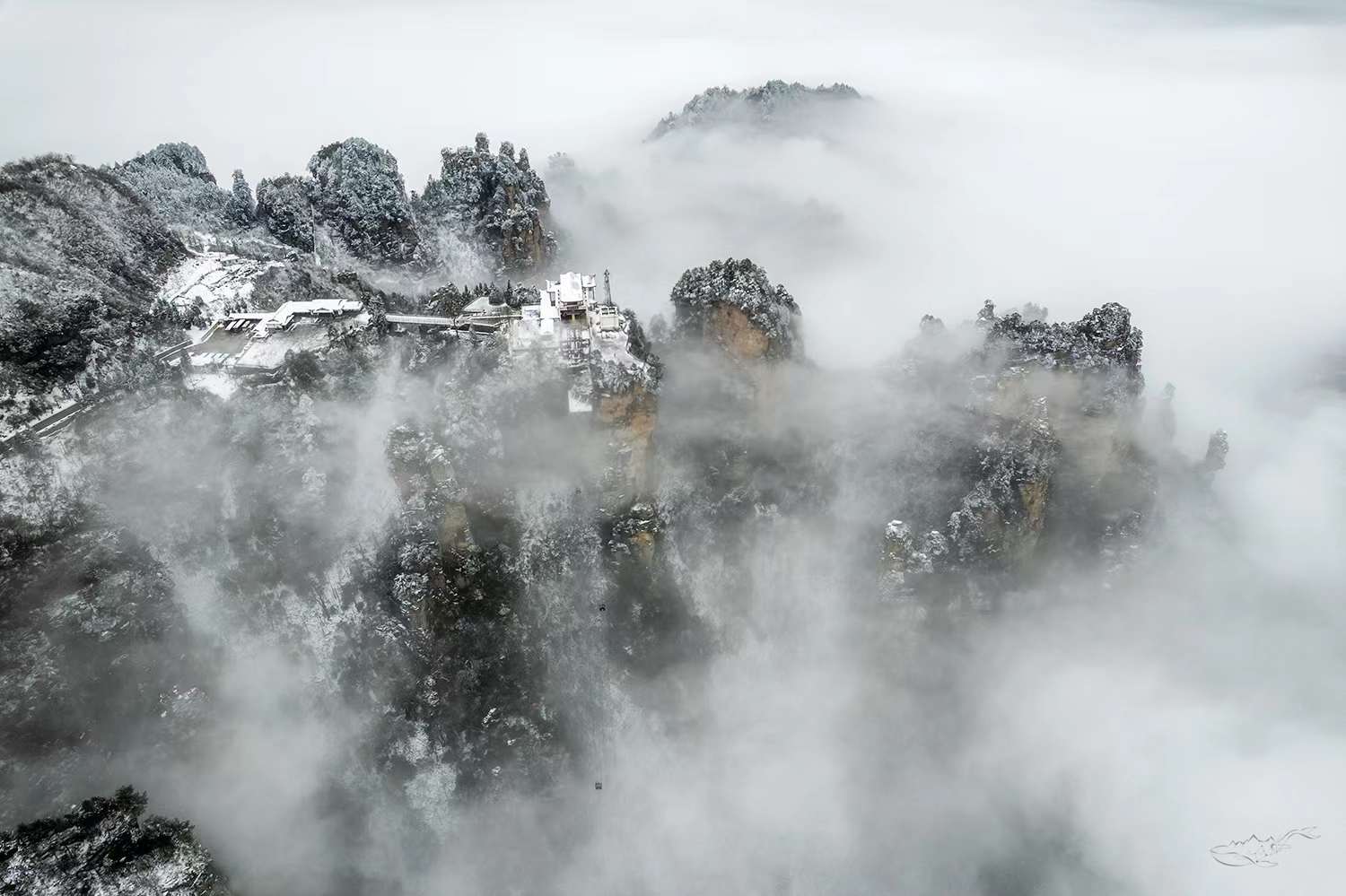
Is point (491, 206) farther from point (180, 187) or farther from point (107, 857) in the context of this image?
point (107, 857)

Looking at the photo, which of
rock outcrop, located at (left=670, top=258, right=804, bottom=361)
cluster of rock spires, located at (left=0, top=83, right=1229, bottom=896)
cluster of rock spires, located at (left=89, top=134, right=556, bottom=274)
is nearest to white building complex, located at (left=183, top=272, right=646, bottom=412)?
cluster of rock spires, located at (left=0, top=83, right=1229, bottom=896)

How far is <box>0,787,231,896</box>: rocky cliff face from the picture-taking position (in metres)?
69.0

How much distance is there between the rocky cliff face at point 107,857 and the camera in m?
69.0

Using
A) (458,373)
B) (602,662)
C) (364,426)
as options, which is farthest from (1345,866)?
(364,426)

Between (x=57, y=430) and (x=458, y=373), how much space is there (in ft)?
179

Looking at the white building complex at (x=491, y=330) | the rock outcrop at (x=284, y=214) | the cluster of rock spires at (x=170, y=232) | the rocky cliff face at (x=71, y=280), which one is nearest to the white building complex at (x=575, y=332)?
the white building complex at (x=491, y=330)

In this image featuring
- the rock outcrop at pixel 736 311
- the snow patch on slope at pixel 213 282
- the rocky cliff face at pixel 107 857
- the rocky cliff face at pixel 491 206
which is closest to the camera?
the rocky cliff face at pixel 107 857

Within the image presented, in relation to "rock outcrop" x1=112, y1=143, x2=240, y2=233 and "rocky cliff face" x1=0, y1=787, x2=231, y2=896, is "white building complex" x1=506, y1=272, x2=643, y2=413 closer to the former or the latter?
"rocky cliff face" x1=0, y1=787, x2=231, y2=896

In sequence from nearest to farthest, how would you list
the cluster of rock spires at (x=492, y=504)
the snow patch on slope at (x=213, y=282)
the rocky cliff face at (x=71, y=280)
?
the cluster of rock spires at (x=492, y=504) < the rocky cliff face at (x=71, y=280) < the snow patch on slope at (x=213, y=282)

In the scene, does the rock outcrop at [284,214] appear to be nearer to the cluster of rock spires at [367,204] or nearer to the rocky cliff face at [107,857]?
the cluster of rock spires at [367,204]

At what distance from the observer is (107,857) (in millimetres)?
72562

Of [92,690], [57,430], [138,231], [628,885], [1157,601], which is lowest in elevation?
[628,885]

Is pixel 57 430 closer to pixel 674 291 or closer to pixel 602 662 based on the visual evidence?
Answer: pixel 602 662

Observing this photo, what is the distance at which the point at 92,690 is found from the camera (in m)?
95.1
